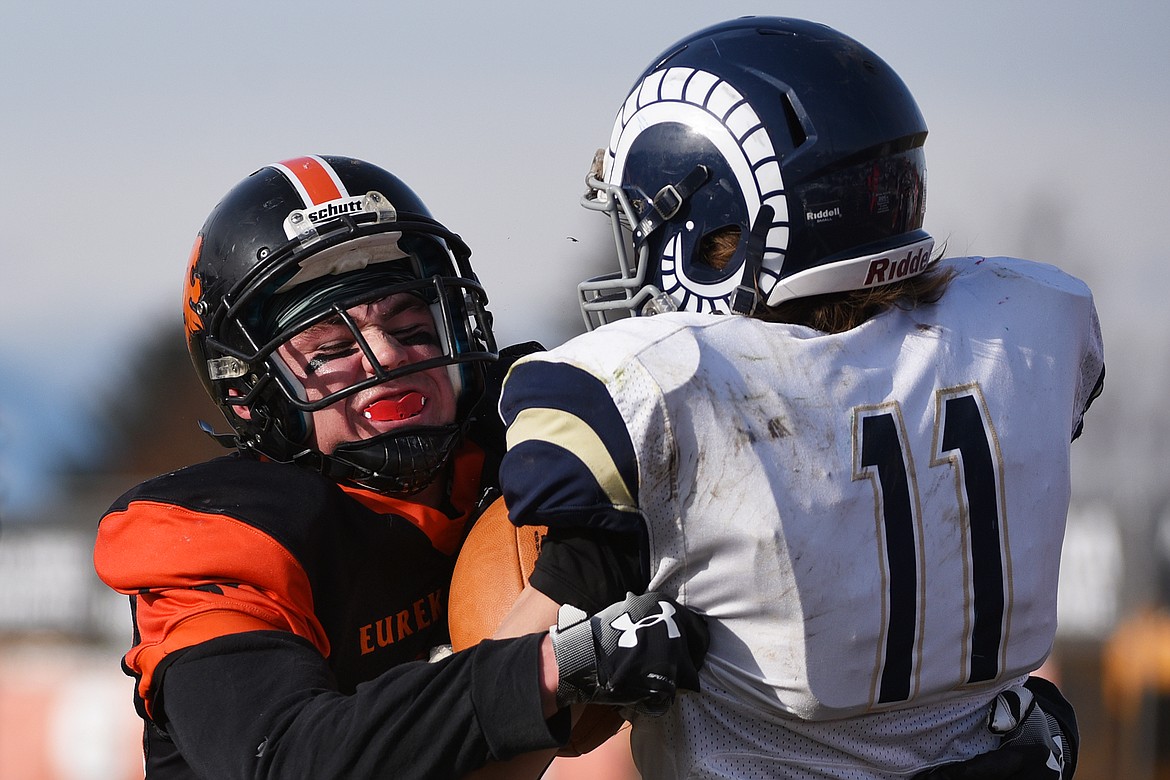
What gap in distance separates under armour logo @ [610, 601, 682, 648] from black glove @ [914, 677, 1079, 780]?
570 mm

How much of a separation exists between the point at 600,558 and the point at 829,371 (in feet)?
1.45

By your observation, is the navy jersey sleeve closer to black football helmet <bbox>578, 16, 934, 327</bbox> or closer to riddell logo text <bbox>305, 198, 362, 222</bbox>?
black football helmet <bbox>578, 16, 934, 327</bbox>

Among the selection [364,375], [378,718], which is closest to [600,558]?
[378,718]

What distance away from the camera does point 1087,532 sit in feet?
19.6

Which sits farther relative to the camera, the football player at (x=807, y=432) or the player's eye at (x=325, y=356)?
the player's eye at (x=325, y=356)

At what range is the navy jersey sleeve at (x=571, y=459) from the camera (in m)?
1.63

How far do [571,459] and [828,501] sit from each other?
377mm

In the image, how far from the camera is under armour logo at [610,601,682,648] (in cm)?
163

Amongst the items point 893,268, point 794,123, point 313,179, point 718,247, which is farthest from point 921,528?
point 313,179

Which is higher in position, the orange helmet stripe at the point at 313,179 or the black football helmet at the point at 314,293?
the orange helmet stripe at the point at 313,179

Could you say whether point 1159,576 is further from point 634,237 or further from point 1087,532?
point 634,237

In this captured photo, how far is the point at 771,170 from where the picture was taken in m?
1.92

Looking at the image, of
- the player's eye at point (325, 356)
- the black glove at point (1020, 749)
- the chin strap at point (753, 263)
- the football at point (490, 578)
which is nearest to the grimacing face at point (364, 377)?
the player's eye at point (325, 356)

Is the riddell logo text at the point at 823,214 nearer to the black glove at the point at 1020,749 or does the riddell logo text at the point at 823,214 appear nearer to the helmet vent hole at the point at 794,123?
the helmet vent hole at the point at 794,123
